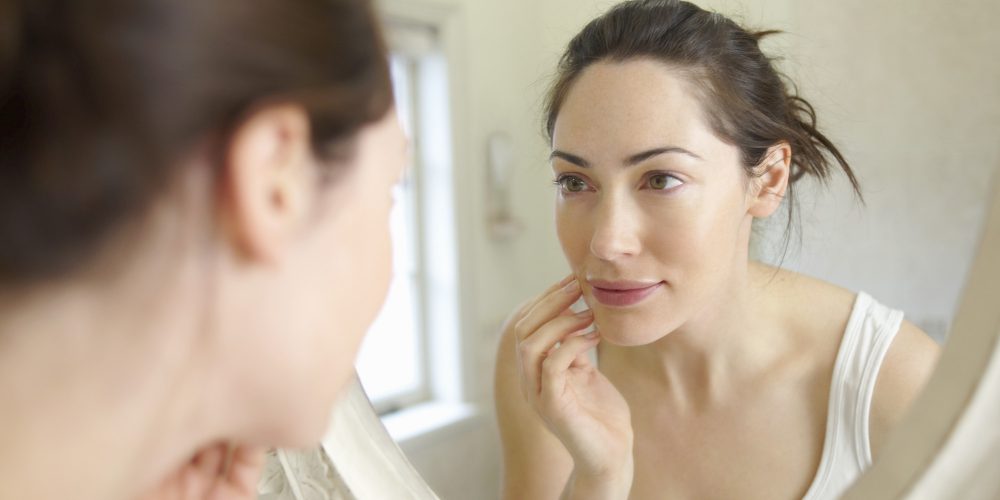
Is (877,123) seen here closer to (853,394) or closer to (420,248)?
(853,394)

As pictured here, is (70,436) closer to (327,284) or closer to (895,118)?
(327,284)

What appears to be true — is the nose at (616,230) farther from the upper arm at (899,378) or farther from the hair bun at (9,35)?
A: the hair bun at (9,35)

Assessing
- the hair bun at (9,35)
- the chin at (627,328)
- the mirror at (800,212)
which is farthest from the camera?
the chin at (627,328)

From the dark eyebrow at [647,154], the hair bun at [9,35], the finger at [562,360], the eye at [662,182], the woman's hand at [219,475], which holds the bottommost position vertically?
the woman's hand at [219,475]

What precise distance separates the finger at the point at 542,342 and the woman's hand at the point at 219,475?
0.16m

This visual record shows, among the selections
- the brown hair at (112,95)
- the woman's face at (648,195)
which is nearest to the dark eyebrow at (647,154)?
the woman's face at (648,195)

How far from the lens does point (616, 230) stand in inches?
16.9

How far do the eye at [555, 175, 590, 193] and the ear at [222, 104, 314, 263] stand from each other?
0.20 metres

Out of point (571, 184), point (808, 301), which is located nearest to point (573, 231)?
point (571, 184)

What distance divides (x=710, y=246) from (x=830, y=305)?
2.6 inches

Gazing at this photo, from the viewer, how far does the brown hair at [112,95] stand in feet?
0.72

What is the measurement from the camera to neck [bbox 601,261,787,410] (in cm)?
44

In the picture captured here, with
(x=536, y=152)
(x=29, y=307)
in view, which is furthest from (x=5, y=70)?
(x=536, y=152)

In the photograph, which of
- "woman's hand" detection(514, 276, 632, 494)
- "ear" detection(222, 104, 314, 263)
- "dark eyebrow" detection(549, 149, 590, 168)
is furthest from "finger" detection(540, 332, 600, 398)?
"ear" detection(222, 104, 314, 263)
